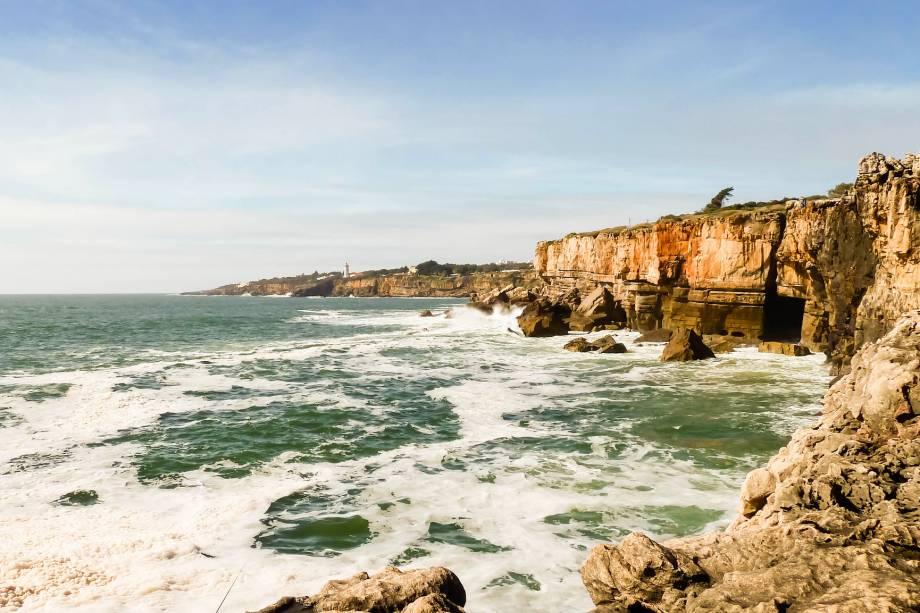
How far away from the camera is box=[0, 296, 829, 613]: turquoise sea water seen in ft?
26.2

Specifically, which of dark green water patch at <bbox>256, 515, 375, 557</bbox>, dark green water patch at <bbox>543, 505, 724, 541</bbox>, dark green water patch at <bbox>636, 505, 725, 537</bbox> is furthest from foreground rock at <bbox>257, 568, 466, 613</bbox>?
dark green water patch at <bbox>636, 505, 725, 537</bbox>

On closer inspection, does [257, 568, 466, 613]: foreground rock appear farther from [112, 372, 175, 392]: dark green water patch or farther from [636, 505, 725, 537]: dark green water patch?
[112, 372, 175, 392]: dark green water patch

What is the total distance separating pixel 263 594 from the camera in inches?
289

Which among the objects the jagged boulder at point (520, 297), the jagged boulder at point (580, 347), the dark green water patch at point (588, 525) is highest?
the jagged boulder at point (520, 297)

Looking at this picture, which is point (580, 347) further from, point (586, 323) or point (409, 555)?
point (409, 555)

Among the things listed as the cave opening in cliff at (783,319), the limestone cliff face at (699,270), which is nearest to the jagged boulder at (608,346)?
the limestone cliff face at (699,270)

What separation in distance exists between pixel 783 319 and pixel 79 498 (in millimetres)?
40037

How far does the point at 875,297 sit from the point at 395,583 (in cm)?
2170

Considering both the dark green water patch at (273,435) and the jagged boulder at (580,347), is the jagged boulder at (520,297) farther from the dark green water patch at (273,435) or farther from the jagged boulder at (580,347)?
the dark green water patch at (273,435)

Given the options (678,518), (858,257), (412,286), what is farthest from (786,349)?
(412,286)

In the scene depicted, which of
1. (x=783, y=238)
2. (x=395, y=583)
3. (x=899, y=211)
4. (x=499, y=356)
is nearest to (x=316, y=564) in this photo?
(x=395, y=583)

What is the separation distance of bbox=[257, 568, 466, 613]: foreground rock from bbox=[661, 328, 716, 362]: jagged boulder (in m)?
24.6

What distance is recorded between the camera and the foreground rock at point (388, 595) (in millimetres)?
4906

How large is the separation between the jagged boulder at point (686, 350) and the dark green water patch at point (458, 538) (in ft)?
70.0
